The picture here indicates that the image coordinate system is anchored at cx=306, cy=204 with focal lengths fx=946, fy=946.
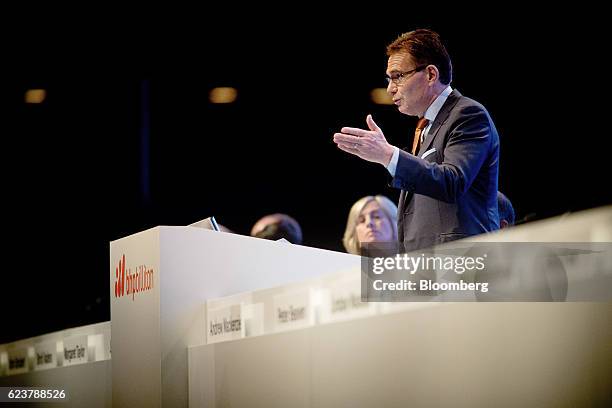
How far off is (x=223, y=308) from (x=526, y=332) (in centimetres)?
112

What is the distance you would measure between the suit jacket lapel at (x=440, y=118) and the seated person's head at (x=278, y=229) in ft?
7.06

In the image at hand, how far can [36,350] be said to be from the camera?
3.50 meters

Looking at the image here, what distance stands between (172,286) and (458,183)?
87cm

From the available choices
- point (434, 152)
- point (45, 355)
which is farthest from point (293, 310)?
point (45, 355)

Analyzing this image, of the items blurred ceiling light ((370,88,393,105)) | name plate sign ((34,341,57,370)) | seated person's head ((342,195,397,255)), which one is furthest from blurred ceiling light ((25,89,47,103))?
name plate sign ((34,341,57,370))

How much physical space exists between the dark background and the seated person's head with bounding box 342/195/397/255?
1443 mm

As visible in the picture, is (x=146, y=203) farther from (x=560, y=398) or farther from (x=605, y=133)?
(x=560, y=398)

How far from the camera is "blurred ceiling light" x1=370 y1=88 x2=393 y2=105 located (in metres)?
6.15

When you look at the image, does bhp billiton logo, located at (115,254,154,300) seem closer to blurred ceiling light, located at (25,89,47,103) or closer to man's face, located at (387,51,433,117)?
man's face, located at (387,51,433,117)

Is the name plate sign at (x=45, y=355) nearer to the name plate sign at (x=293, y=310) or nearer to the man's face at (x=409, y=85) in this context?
the name plate sign at (x=293, y=310)

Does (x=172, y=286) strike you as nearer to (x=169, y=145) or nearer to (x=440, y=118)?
(x=440, y=118)

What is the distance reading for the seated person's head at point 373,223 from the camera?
14.1 feet

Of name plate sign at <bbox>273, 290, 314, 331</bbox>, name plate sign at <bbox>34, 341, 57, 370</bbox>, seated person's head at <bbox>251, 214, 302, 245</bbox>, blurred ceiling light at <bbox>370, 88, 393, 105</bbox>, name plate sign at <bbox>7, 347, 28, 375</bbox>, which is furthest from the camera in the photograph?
blurred ceiling light at <bbox>370, 88, 393, 105</bbox>

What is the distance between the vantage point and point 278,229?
16.1ft
